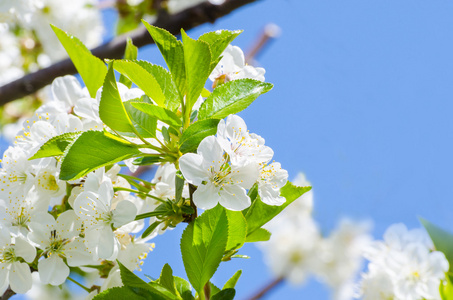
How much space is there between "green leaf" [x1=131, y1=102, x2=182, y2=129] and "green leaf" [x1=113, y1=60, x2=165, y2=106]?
0.04 meters

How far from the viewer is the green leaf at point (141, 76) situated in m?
0.78

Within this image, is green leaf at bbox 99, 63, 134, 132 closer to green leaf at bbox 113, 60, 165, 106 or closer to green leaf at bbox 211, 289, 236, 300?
green leaf at bbox 113, 60, 165, 106

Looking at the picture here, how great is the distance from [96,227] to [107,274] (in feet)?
0.59

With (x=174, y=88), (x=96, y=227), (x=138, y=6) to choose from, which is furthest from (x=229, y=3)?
(x=96, y=227)

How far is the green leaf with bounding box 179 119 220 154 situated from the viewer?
0.78 metres

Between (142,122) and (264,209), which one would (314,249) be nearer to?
(264,209)

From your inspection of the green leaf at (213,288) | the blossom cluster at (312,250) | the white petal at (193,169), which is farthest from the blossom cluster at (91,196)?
the blossom cluster at (312,250)

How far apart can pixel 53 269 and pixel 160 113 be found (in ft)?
1.14

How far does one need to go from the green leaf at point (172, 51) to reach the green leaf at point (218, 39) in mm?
→ 56

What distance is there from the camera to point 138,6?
2.30 m

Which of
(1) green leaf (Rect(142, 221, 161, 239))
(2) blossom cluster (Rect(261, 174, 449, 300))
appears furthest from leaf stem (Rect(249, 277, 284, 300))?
(1) green leaf (Rect(142, 221, 161, 239))

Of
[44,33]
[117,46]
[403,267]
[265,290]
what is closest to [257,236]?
[403,267]

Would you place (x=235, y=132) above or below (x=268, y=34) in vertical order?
above

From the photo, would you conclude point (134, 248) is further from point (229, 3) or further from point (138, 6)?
point (138, 6)
